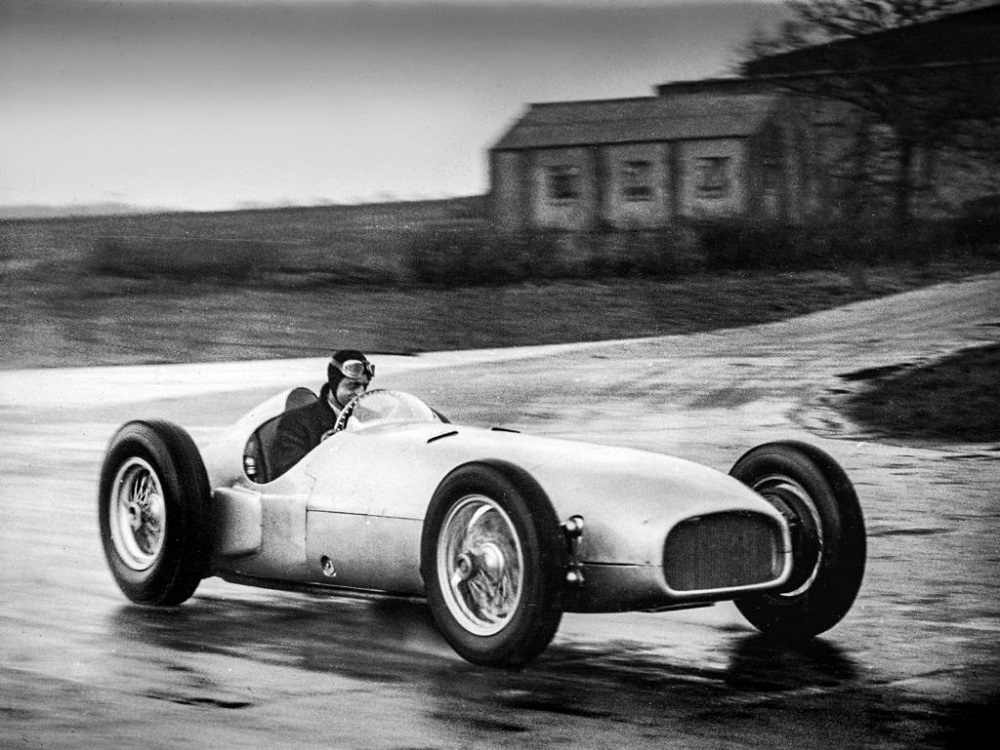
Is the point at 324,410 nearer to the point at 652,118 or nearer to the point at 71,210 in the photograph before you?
the point at 71,210

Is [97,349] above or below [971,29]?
below

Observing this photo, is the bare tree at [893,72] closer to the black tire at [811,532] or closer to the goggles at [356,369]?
the black tire at [811,532]

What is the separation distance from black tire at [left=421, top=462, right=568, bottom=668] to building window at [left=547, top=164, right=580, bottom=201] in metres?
1.55

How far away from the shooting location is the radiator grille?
12.9 ft

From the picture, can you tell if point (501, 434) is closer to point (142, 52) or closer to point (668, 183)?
point (668, 183)

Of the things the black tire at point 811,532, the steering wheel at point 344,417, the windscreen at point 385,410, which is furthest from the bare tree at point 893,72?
the steering wheel at point 344,417

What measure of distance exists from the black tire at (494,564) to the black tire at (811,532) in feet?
2.79

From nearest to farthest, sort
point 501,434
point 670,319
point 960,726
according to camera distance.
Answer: point 960,726 → point 501,434 → point 670,319

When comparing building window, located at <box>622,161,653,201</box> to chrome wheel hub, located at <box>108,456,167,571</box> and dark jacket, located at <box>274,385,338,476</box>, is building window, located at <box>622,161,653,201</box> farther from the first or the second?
chrome wheel hub, located at <box>108,456,167,571</box>

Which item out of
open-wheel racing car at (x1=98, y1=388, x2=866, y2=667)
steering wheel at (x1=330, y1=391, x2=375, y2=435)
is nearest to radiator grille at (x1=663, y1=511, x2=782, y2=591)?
open-wheel racing car at (x1=98, y1=388, x2=866, y2=667)

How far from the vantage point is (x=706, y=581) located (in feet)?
13.1

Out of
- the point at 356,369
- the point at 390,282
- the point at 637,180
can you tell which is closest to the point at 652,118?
the point at 637,180

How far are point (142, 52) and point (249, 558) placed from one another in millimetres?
2184

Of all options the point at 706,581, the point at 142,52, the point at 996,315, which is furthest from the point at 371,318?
the point at 996,315
